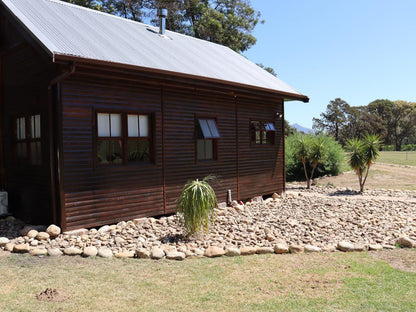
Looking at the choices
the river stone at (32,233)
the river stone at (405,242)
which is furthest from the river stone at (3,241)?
the river stone at (405,242)

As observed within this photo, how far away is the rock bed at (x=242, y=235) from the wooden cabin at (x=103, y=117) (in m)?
0.50

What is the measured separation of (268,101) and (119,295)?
30.0ft

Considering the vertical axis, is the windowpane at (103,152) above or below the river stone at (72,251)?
above

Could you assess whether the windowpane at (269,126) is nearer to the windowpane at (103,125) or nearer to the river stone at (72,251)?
the windowpane at (103,125)

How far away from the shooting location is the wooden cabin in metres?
7.14

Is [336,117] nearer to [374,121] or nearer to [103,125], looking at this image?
[374,121]

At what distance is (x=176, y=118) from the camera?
361 inches

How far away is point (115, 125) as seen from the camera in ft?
26.1

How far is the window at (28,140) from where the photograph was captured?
7898mm

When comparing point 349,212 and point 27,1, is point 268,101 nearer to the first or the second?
point 349,212

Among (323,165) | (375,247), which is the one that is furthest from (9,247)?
(323,165)

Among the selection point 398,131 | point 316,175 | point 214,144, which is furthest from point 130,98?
point 398,131

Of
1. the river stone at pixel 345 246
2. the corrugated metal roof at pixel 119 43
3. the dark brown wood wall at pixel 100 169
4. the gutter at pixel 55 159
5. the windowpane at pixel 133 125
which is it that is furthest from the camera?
the windowpane at pixel 133 125

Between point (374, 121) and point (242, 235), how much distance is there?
199 feet
